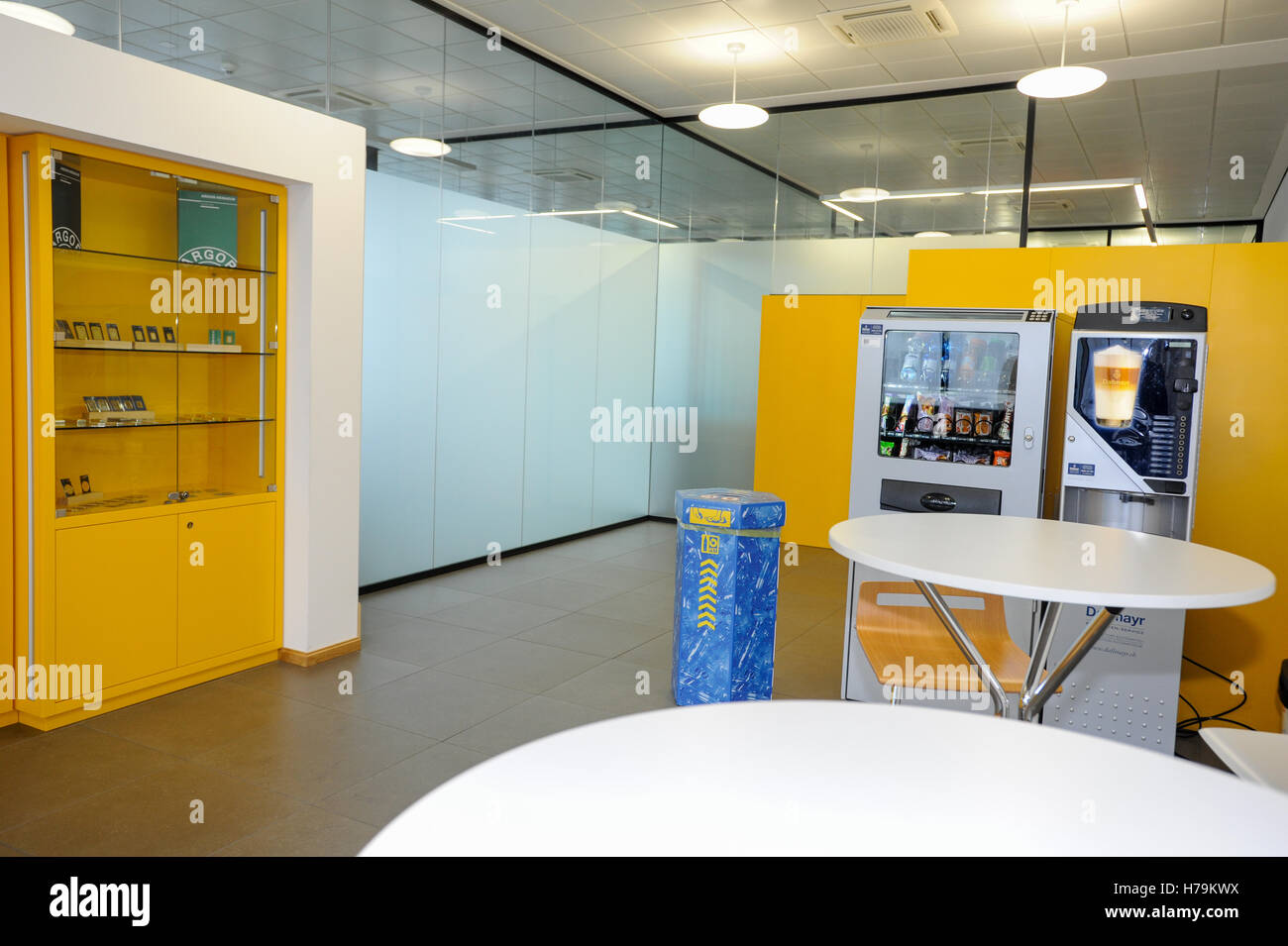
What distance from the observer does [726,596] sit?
3.65 meters

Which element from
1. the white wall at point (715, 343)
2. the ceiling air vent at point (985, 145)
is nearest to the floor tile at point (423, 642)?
the white wall at point (715, 343)

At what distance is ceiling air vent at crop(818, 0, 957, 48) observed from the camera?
5.13 metres

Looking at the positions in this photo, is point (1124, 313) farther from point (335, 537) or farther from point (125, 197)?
point (125, 197)

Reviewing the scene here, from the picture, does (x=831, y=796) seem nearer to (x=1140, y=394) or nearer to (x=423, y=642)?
(x=1140, y=394)

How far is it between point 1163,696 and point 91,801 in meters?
3.65

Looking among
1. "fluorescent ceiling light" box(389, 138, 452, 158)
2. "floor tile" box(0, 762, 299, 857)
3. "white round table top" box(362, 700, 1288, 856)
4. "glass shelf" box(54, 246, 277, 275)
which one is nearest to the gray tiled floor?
"floor tile" box(0, 762, 299, 857)

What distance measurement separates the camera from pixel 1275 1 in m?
4.86

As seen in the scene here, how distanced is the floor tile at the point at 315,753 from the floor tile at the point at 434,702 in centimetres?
9

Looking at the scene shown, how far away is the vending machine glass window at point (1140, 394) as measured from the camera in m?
3.58

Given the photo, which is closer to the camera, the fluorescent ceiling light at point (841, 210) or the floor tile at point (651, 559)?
the floor tile at point (651, 559)

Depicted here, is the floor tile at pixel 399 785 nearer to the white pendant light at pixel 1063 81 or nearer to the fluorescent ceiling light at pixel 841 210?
the white pendant light at pixel 1063 81

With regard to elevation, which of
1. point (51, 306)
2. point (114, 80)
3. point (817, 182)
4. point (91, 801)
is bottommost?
point (91, 801)

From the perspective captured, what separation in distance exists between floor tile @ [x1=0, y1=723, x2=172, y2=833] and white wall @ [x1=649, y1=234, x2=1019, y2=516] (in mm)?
5598
